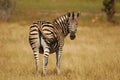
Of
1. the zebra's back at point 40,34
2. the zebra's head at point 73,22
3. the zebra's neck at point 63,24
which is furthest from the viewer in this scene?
the zebra's neck at point 63,24

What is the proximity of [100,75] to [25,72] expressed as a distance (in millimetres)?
2331

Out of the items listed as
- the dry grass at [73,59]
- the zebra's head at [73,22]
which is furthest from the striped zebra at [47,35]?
the dry grass at [73,59]

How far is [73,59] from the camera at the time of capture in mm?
17656

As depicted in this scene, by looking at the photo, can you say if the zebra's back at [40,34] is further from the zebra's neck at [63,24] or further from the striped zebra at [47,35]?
the zebra's neck at [63,24]

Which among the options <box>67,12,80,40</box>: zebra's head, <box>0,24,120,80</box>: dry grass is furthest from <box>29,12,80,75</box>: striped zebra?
<box>0,24,120,80</box>: dry grass

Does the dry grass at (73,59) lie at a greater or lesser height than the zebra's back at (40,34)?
lesser

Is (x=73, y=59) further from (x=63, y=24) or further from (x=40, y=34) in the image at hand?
(x=40, y=34)

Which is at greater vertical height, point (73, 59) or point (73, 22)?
point (73, 22)

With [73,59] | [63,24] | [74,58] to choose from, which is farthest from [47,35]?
[74,58]

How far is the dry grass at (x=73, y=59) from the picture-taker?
13289mm

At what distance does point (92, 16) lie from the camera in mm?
46000

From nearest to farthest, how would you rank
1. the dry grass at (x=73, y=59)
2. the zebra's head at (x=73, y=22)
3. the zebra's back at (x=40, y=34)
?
the zebra's back at (x=40, y=34), the dry grass at (x=73, y=59), the zebra's head at (x=73, y=22)

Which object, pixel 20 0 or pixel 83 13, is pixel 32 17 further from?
pixel 20 0

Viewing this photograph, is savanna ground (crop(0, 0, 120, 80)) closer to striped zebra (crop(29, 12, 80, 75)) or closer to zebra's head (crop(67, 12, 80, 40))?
striped zebra (crop(29, 12, 80, 75))
